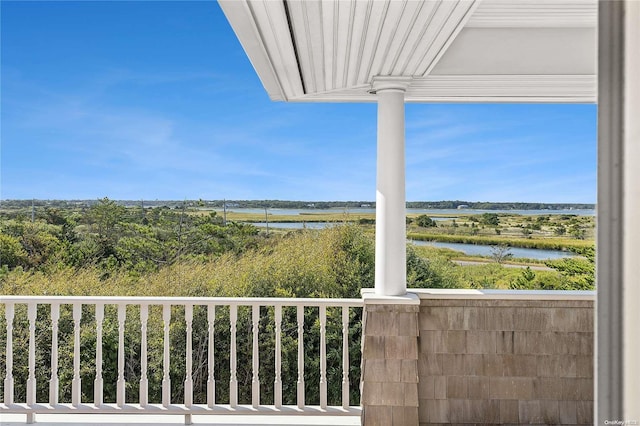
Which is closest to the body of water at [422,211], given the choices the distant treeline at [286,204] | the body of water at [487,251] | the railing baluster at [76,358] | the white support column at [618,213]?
the distant treeline at [286,204]

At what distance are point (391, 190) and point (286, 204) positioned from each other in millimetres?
3955

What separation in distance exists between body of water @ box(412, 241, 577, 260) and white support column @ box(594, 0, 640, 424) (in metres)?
6.04

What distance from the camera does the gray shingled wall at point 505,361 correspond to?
130 inches

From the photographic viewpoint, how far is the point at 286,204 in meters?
7.11

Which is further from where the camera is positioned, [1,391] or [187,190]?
[187,190]

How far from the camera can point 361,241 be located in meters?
6.31

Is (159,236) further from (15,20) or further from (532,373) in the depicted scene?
(532,373)

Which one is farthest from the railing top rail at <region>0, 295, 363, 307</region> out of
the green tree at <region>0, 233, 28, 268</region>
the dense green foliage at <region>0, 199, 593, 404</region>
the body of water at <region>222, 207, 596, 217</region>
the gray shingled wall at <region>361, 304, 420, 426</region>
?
the green tree at <region>0, 233, 28, 268</region>

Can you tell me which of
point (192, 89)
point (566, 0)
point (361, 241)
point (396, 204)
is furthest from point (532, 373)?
point (192, 89)

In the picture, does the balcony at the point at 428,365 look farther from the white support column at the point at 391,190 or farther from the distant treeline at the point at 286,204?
the distant treeline at the point at 286,204

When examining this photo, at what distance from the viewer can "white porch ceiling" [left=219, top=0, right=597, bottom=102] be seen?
87.5 inches

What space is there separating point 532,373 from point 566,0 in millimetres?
2416

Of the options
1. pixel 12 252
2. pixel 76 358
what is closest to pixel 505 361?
pixel 76 358

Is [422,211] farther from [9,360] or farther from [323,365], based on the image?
[9,360]
